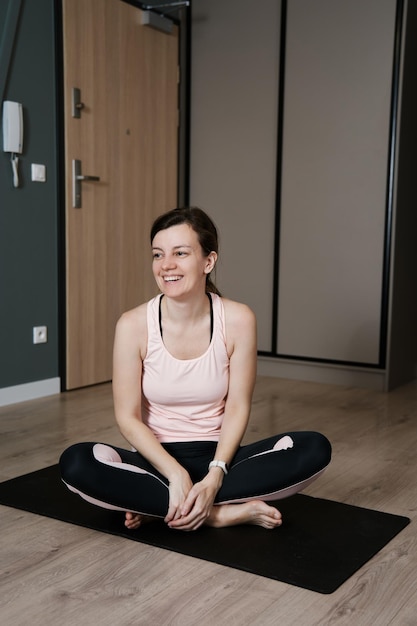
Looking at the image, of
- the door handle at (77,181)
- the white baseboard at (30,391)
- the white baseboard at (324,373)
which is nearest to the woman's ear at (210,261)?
the white baseboard at (30,391)

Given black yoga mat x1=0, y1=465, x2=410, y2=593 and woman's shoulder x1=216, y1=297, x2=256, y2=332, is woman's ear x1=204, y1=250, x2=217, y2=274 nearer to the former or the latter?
woman's shoulder x1=216, y1=297, x2=256, y2=332

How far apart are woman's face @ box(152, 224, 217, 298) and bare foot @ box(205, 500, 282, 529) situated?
61 centimetres

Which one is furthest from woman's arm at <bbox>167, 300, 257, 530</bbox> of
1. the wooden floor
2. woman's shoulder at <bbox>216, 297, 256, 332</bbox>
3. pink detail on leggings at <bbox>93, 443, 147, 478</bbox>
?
the wooden floor

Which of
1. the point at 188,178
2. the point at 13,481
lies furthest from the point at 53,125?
the point at 13,481

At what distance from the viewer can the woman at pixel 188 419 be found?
197 cm

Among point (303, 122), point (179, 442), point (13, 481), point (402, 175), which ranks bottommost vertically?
point (13, 481)

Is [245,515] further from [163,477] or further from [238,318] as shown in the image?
[238,318]

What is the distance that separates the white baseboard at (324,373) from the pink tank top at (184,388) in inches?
90.1

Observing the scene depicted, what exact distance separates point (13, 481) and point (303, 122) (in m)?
2.83

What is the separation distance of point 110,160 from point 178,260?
2.30 meters

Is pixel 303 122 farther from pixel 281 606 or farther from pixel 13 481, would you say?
pixel 281 606

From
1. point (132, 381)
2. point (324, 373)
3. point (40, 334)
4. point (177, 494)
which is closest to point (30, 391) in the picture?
point (40, 334)

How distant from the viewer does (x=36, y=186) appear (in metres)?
3.78

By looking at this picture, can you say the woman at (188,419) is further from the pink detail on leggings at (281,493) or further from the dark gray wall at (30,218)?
the dark gray wall at (30,218)
